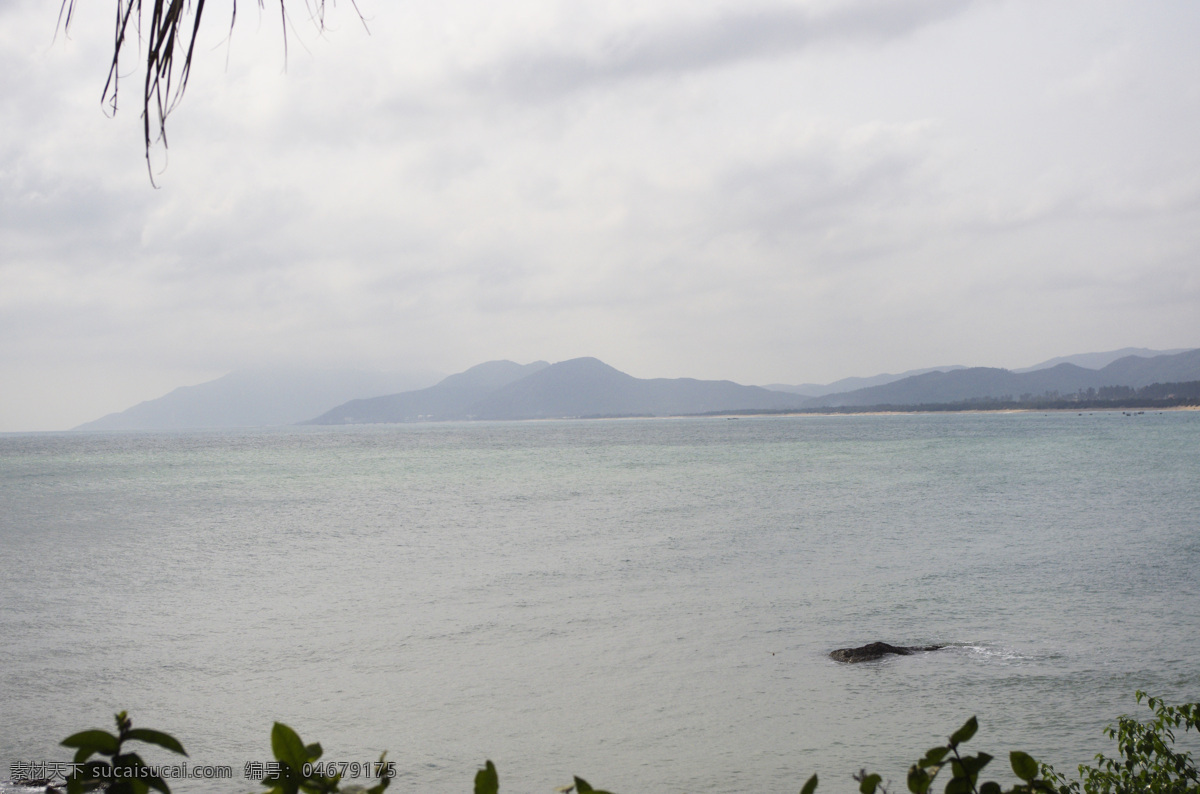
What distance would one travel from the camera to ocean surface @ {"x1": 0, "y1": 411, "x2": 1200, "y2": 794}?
963cm

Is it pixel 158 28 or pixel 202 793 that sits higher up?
pixel 158 28

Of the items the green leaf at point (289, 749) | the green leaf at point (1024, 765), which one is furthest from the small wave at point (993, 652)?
the green leaf at point (289, 749)

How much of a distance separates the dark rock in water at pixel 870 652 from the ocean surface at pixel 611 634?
→ 283 millimetres

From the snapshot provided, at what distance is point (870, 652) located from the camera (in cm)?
1247

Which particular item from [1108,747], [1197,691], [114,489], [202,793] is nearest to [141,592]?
[202,793]

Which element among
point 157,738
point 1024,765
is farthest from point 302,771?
point 1024,765

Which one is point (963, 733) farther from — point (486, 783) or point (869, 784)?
point (486, 783)

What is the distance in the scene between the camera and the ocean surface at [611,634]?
379 inches

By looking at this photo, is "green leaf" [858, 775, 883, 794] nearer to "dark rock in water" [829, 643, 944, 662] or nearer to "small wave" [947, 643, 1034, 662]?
"dark rock in water" [829, 643, 944, 662]

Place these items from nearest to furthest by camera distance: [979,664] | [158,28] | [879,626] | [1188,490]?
[158,28] → [979,664] → [879,626] → [1188,490]

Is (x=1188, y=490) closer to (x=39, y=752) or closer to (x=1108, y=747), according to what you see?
(x=1108, y=747)

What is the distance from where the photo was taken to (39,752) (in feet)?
30.9

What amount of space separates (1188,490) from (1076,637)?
3035 centimetres

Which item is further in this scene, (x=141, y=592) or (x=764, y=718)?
(x=141, y=592)
